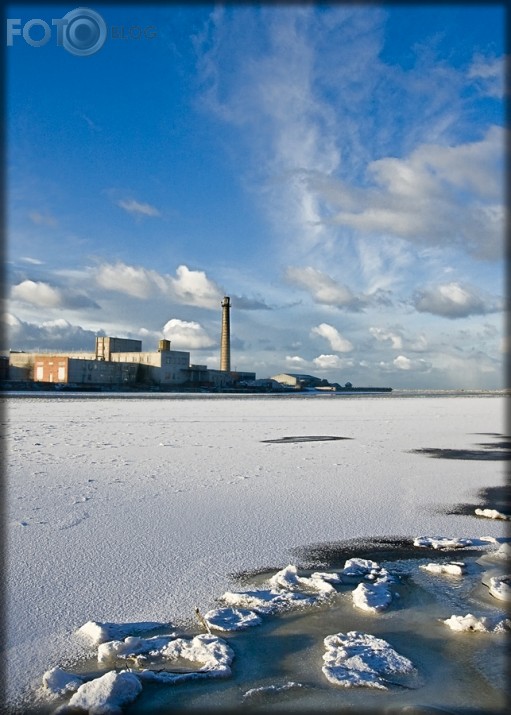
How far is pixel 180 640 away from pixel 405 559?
197cm

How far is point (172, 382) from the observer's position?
6069cm

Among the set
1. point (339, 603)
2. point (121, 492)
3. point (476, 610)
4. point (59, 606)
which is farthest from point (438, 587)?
point (121, 492)

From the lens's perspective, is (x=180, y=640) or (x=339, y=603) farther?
(x=339, y=603)

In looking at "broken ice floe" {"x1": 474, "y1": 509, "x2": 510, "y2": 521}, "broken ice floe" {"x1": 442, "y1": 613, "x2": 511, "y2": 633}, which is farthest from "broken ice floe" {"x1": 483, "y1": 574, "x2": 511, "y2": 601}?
"broken ice floe" {"x1": 474, "y1": 509, "x2": 510, "y2": 521}

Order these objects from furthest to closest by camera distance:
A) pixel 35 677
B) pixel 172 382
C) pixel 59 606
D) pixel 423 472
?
pixel 172 382 < pixel 423 472 < pixel 59 606 < pixel 35 677

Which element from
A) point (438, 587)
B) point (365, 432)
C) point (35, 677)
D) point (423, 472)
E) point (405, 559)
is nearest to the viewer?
point (35, 677)

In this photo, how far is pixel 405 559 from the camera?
3842mm

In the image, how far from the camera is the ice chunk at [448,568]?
11.6ft

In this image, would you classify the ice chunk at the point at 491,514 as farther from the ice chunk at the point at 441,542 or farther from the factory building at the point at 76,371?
the factory building at the point at 76,371

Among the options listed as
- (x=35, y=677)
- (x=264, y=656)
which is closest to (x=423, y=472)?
(x=264, y=656)

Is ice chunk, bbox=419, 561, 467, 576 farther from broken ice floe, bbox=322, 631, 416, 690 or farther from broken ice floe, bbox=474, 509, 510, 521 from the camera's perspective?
broken ice floe, bbox=474, 509, 510, 521

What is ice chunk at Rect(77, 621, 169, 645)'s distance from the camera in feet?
8.43

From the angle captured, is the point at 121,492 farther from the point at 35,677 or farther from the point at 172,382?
the point at 172,382

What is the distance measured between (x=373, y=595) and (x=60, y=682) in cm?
179
